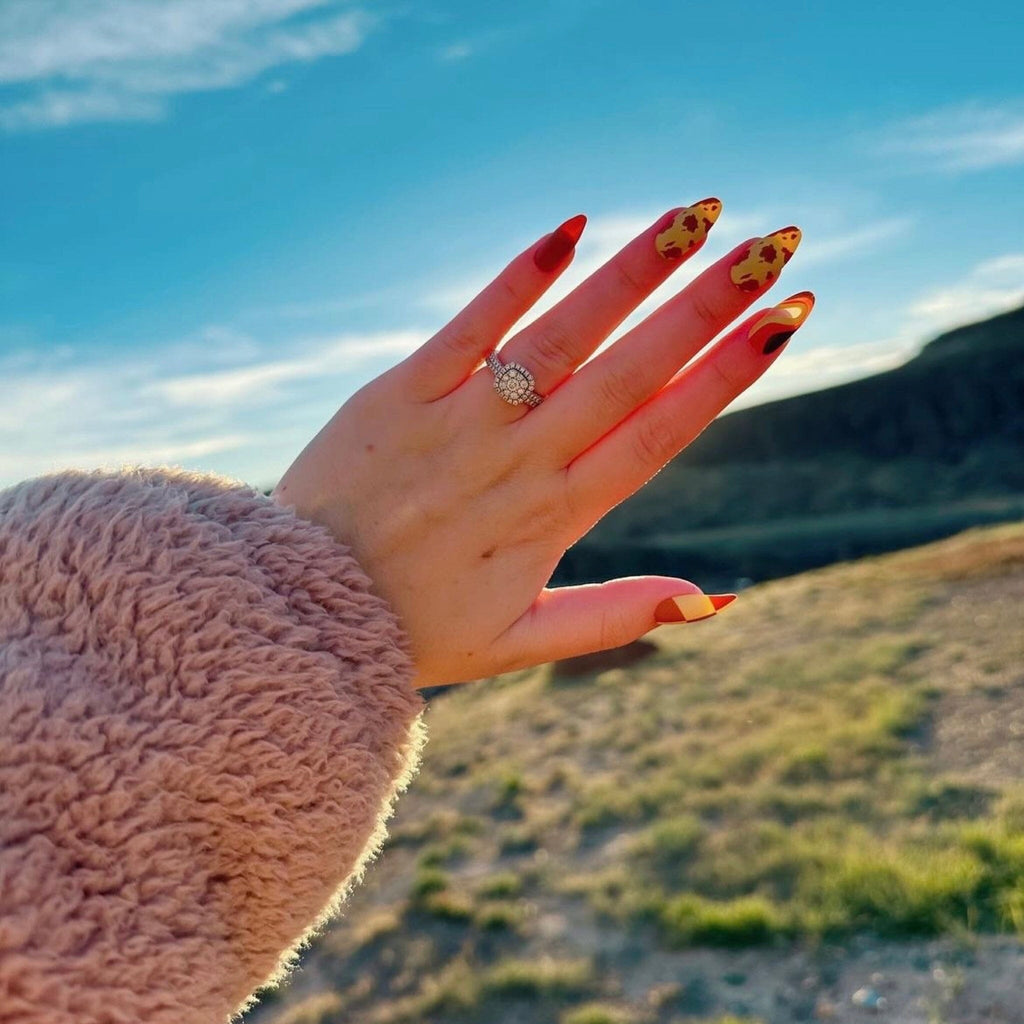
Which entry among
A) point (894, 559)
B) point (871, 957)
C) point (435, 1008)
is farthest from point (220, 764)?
point (894, 559)

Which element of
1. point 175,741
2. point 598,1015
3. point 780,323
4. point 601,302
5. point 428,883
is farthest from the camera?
point 428,883

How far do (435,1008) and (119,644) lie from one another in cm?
472

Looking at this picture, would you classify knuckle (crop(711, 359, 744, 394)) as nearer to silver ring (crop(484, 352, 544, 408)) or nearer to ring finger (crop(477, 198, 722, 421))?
ring finger (crop(477, 198, 722, 421))

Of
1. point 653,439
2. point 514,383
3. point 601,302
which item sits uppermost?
point 601,302

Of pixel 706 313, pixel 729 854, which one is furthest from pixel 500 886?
pixel 706 313

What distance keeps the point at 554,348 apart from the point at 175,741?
77 centimetres

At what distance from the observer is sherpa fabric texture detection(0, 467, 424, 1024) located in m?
0.80

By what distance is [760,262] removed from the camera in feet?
4.26

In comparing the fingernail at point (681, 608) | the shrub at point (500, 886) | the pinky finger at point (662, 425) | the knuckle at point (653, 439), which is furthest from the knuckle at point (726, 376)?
the shrub at point (500, 886)

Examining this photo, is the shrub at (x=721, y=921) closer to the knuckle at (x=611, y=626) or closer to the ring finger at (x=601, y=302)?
the knuckle at (x=611, y=626)

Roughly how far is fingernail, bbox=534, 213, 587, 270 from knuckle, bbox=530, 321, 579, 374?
90 mm

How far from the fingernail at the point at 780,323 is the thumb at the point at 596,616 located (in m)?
0.36

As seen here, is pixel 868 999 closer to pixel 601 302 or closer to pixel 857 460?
pixel 601 302

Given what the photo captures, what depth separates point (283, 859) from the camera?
97 cm
